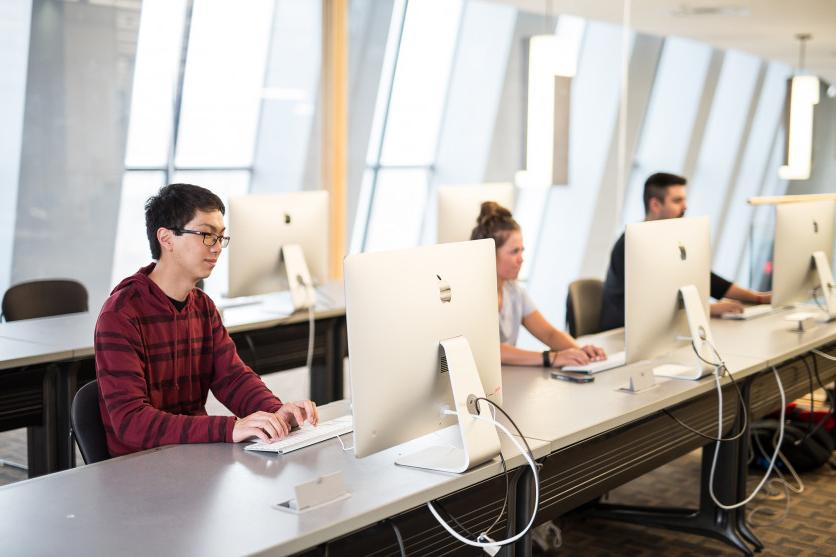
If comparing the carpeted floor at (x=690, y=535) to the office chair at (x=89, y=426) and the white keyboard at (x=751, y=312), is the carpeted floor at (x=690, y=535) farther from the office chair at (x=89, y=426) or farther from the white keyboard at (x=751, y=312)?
the office chair at (x=89, y=426)

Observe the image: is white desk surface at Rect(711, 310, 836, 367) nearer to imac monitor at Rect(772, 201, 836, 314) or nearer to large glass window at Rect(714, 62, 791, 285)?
imac monitor at Rect(772, 201, 836, 314)

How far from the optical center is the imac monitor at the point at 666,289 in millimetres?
2832

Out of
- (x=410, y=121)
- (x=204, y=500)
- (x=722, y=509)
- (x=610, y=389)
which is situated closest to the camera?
(x=204, y=500)

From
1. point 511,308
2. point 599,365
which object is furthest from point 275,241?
point 599,365

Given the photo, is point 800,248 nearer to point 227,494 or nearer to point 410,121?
point 227,494

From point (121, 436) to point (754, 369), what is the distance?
6.81 ft

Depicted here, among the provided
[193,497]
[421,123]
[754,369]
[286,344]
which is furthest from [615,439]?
[421,123]

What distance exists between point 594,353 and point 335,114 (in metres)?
3.88

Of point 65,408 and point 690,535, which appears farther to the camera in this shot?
point 690,535

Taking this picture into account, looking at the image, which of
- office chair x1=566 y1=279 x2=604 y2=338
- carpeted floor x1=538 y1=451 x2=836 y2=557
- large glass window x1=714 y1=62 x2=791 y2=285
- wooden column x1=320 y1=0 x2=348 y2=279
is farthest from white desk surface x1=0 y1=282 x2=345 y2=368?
large glass window x1=714 y1=62 x2=791 y2=285

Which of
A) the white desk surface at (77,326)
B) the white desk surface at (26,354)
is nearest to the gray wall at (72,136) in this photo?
the white desk surface at (77,326)

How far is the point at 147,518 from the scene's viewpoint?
5.94 ft

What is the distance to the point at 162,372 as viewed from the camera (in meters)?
2.39

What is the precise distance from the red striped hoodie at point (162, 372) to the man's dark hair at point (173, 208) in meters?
0.10
